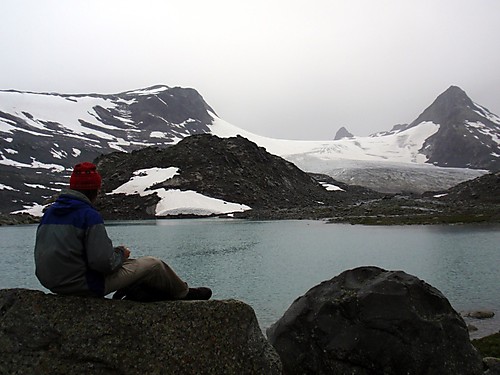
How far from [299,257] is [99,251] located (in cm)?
3380

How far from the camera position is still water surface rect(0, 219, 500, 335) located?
82.8ft

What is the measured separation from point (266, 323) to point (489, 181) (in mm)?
97028

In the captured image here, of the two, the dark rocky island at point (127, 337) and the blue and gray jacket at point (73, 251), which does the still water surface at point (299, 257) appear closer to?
the dark rocky island at point (127, 337)

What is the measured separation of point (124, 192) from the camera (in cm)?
10175

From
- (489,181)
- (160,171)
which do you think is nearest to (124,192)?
(160,171)

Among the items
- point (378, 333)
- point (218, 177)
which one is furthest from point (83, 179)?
point (218, 177)

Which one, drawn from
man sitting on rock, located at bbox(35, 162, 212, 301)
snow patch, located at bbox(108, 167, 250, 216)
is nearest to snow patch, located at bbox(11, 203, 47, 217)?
snow patch, located at bbox(108, 167, 250, 216)

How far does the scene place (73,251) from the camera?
5.95 meters

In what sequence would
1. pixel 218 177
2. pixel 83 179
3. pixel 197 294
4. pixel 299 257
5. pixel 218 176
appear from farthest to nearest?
pixel 218 176 < pixel 218 177 < pixel 299 257 < pixel 197 294 < pixel 83 179

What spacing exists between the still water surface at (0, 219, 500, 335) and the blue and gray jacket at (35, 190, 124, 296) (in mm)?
13514

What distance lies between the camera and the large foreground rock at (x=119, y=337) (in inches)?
231

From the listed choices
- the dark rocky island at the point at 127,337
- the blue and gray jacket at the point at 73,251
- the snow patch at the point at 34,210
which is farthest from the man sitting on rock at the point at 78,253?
the snow patch at the point at 34,210

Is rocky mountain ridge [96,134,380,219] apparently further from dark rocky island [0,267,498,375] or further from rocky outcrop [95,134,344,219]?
dark rocky island [0,267,498,375]

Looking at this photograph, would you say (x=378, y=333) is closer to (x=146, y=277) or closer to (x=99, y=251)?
(x=146, y=277)
